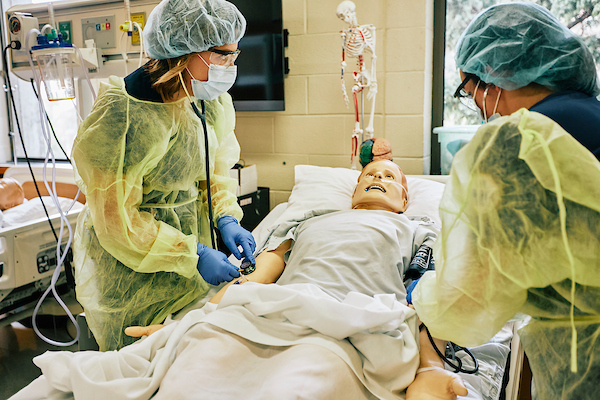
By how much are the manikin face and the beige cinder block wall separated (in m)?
0.56

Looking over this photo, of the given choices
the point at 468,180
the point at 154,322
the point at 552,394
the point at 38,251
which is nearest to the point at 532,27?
the point at 468,180

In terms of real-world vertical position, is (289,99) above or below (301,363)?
above

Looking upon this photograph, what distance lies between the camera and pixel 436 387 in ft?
3.54

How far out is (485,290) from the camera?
762mm

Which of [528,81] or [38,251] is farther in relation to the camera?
[38,251]

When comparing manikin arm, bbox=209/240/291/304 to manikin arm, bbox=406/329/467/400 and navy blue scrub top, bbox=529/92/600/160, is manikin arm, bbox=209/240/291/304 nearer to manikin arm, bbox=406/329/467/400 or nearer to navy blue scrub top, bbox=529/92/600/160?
manikin arm, bbox=406/329/467/400

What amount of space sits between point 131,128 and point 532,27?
3.63 ft

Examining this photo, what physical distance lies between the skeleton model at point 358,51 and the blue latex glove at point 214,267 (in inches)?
46.4

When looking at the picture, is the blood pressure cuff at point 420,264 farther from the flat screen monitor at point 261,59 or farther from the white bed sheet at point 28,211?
the white bed sheet at point 28,211

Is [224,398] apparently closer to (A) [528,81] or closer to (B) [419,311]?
(B) [419,311]

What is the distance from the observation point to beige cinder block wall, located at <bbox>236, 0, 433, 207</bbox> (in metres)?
2.42

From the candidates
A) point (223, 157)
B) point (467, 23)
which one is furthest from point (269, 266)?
point (467, 23)

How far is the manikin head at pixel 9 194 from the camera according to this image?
8.17 ft

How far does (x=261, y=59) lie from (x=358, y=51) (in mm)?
633
